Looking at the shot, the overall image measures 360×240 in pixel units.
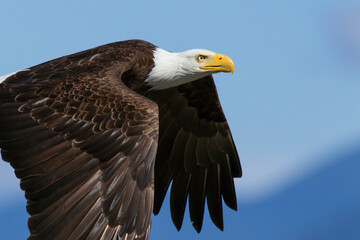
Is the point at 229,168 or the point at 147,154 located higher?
the point at 147,154

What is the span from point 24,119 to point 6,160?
0.55m

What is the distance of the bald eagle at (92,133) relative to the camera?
251 inches

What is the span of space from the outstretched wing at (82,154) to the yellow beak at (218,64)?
1.52 meters

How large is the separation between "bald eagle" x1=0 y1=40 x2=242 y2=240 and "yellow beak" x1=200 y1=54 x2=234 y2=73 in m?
0.01

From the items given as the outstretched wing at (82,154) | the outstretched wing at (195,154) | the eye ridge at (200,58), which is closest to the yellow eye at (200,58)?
the eye ridge at (200,58)

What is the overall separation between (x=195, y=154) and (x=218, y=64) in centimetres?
153

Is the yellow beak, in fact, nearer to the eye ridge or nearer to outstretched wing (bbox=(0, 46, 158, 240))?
the eye ridge

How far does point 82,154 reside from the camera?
Answer: 6.67 meters

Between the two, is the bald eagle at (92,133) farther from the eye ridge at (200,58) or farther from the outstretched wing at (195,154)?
the outstretched wing at (195,154)

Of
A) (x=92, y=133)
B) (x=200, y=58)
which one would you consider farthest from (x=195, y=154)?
(x=92, y=133)

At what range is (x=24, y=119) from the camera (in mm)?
7039

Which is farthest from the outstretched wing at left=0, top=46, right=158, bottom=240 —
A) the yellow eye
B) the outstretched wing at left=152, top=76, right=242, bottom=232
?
the outstretched wing at left=152, top=76, right=242, bottom=232

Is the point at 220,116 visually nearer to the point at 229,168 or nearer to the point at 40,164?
the point at 229,168

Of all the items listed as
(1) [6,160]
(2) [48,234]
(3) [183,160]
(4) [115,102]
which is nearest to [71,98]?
(4) [115,102]
